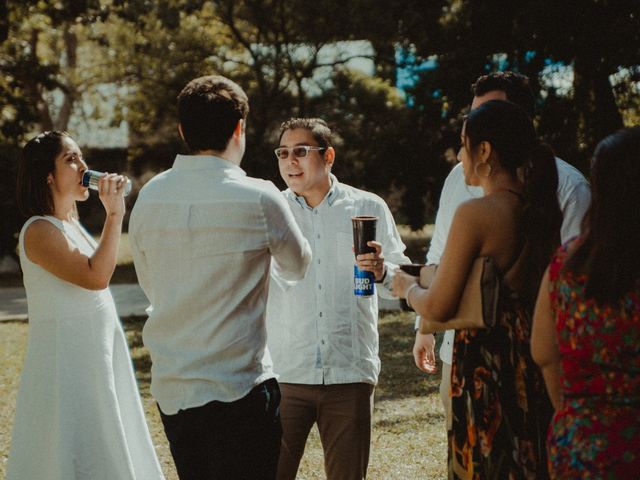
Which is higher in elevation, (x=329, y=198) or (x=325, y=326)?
(x=329, y=198)

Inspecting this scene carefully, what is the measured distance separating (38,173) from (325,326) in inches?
66.7

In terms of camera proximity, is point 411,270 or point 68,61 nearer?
point 411,270

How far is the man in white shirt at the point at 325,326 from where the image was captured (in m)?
4.21

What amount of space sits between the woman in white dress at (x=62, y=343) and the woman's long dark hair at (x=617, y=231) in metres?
2.55

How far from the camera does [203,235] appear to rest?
317 cm

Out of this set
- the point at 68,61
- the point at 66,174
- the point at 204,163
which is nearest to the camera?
the point at 204,163

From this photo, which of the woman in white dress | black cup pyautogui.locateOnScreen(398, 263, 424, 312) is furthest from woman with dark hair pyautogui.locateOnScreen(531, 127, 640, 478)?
the woman in white dress

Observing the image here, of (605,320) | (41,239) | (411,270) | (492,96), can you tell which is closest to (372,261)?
(411,270)

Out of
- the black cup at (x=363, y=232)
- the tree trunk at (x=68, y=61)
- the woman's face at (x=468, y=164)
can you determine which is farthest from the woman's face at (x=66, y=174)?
the tree trunk at (x=68, y=61)

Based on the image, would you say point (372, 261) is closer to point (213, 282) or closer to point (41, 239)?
point (213, 282)

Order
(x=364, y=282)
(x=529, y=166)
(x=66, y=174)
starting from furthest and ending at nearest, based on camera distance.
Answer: (x=66, y=174), (x=364, y=282), (x=529, y=166)

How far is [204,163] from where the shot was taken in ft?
10.6

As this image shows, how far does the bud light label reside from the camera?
3746 millimetres

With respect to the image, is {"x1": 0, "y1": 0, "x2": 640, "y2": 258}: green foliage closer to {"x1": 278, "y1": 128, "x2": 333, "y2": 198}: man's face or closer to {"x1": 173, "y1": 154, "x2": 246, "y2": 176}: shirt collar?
{"x1": 278, "y1": 128, "x2": 333, "y2": 198}: man's face
